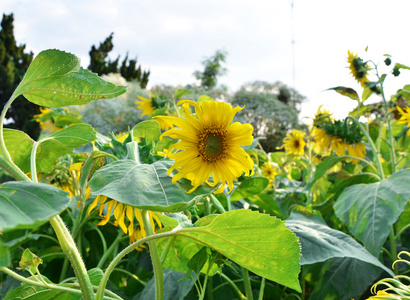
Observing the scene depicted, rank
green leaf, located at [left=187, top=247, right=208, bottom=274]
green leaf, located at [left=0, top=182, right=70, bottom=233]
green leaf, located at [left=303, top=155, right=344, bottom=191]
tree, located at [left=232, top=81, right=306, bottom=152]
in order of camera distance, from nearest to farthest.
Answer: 1. green leaf, located at [left=0, top=182, right=70, bottom=233]
2. green leaf, located at [left=187, top=247, right=208, bottom=274]
3. green leaf, located at [left=303, top=155, right=344, bottom=191]
4. tree, located at [left=232, top=81, right=306, bottom=152]

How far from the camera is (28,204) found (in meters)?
0.28

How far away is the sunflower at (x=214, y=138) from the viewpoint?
19.0 inches

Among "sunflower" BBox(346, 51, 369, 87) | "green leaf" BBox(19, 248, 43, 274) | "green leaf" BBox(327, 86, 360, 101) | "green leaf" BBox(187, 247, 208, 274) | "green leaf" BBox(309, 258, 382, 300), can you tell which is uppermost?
"sunflower" BBox(346, 51, 369, 87)

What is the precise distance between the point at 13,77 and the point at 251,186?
13.7 m

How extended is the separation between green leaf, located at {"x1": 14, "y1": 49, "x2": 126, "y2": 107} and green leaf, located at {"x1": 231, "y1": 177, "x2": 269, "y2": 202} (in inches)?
17.5

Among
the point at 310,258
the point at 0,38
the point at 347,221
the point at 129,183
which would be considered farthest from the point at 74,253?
the point at 0,38

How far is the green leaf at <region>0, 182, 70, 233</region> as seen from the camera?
0.84 ft

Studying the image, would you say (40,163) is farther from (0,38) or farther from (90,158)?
(0,38)

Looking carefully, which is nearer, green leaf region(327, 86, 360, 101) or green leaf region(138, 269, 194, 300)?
green leaf region(138, 269, 194, 300)

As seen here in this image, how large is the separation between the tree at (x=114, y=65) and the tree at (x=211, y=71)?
2462 millimetres

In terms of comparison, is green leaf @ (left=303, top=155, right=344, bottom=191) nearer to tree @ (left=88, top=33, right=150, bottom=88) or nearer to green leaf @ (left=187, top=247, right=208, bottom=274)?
green leaf @ (left=187, top=247, right=208, bottom=274)

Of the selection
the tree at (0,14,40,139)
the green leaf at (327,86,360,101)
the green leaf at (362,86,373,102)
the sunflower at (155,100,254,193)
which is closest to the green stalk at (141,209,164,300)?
the sunflower at (155,100,254,193)

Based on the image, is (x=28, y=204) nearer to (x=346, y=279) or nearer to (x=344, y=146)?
(x=346, y=279)

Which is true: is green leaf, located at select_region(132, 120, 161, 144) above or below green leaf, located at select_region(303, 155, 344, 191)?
above
